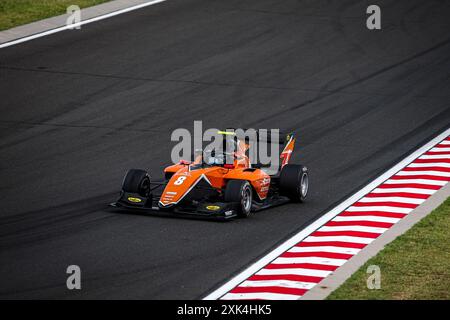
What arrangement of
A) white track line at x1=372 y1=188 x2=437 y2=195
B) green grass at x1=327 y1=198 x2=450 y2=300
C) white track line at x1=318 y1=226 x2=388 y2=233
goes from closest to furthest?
green grass at x1=327 y1=198 x2=450 y2=300 < white track line at x1=318 y1=226 x2=388 y2=233 < white track line at x1=372 y1=188 x2=437 y2=195

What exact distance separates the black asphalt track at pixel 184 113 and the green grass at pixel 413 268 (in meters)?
2.03

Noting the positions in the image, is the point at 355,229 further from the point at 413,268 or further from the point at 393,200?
the point at 413,268

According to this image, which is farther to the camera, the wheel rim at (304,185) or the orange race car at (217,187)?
the wheel rim at (304,185)

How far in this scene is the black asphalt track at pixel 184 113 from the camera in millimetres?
15945

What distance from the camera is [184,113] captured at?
2628 centimetres

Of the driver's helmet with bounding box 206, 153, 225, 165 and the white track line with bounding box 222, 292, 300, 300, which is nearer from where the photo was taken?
the white track line with bounding box 222, 292, 300, 300

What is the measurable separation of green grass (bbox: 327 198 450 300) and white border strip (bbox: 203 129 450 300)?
5.21 feet

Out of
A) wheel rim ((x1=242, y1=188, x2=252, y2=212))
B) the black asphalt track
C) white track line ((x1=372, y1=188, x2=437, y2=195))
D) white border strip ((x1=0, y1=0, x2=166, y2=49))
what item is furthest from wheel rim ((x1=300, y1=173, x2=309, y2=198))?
white border strip ((x1=0, y1=0, x2=166, y2=49))

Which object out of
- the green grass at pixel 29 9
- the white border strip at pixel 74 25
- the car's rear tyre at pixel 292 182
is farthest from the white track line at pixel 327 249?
the green grass at pixel 29 9

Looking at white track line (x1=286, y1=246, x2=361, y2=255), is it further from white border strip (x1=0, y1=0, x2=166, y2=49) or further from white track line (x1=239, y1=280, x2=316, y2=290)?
white border strip (x1=0, y1=0, x2=166, y2=49)

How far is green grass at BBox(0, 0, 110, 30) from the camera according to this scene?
114ft

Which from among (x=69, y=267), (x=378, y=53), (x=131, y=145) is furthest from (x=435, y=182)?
(x=378, y=53)

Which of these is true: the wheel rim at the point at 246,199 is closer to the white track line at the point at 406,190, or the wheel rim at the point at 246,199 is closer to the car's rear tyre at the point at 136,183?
the car's rear tyre at the point at 136,183

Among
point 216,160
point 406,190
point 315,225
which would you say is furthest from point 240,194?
point 406,190
